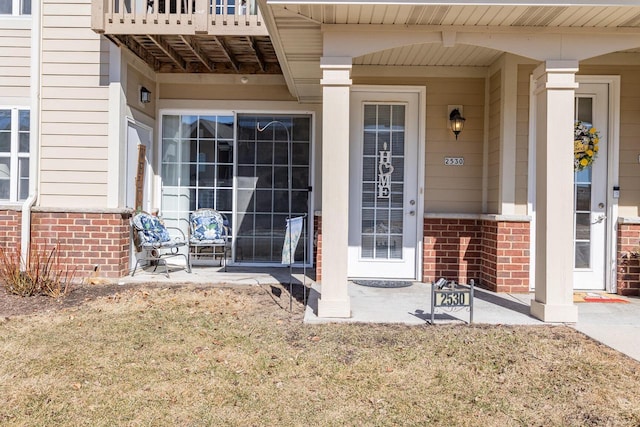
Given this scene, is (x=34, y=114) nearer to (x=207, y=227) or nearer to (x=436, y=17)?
(x=207, y=227)

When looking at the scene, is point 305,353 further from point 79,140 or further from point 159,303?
point 79,140

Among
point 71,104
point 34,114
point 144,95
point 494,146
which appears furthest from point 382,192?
point 34,114

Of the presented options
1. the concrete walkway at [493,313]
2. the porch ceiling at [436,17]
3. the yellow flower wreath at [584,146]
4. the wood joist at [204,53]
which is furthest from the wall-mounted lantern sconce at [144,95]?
the yellow flower wreath at [584,146]

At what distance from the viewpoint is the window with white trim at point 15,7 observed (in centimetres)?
596

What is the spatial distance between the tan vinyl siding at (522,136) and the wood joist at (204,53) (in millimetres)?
2964

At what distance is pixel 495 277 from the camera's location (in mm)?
5184

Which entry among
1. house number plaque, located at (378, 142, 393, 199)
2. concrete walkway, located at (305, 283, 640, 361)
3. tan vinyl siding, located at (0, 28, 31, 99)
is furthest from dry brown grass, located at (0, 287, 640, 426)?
tan vinyl siding, located at (0, 28, 31, 99)

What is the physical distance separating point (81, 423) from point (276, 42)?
362 cm

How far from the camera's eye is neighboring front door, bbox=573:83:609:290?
5.23 meters

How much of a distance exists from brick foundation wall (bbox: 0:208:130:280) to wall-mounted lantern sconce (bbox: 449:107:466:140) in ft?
13.7

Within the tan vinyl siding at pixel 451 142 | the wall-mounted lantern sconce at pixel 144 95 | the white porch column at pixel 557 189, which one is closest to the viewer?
the white porch column at pixel 557 189

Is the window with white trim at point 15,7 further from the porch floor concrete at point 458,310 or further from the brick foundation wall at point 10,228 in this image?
the porch floor concrete at point 458,310

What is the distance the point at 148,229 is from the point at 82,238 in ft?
2.51

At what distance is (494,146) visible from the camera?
5391 mm
